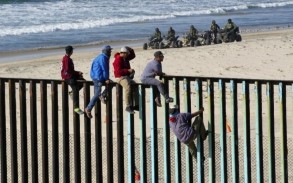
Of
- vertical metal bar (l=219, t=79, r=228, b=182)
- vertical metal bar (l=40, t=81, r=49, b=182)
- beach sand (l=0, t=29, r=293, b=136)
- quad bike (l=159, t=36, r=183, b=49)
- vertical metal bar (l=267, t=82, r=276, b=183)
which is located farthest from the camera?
quad bike (l=159, t=36, r=183, b=49)

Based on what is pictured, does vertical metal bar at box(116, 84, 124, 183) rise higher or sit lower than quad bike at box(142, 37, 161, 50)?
higher

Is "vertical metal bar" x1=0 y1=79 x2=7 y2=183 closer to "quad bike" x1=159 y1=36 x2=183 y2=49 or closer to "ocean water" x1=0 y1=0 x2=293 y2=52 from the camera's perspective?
"quad bike" x1=159 y1=36 x2=183 y2=49

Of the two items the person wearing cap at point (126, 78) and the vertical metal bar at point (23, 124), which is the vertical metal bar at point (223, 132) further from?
the vertical metal bar at point (23, 124)

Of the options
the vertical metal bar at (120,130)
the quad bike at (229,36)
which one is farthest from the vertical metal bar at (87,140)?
the quad bike at (229,36)

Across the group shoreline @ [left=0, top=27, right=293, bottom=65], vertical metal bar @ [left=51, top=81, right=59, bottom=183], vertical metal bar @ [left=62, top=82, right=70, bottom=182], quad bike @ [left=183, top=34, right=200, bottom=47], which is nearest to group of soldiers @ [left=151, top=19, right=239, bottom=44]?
quad bike @ [left=183, top=34, right=200, bottom=47]

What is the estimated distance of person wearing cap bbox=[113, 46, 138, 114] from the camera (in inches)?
556

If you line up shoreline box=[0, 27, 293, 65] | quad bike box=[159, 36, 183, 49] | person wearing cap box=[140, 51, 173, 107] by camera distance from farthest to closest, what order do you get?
quad bike box=[159, 36, 183, 49]
shoreline box=[0, 27, 293, 65]
person wearing cap box=[140, 51, 173, 107]

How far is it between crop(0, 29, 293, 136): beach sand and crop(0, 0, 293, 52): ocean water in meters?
5.23

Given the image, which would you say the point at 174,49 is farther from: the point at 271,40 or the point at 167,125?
the point at 167,125

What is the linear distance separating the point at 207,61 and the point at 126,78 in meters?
14.7

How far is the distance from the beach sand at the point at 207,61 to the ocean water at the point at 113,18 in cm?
523

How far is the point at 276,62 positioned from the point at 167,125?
1405cm

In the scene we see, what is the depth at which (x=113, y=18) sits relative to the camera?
51594 mm

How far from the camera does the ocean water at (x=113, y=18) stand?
133ft
